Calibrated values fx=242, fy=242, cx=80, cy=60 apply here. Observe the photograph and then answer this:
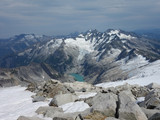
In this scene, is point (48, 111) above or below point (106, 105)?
below

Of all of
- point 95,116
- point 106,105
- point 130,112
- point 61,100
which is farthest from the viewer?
point 61,100

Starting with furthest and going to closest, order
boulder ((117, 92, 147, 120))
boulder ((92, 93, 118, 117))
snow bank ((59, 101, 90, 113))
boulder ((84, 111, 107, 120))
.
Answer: snow bank ((59, 101, 90, 113)) → boulder ((92, 93, 118, 117)) → boulder ((84, 111, 107, 120)) → boulder ((117, 92, 147, 120))

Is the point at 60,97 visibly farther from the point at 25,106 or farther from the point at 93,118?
the point at 93,118

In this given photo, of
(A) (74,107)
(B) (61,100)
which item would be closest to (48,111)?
(A) (74,107)

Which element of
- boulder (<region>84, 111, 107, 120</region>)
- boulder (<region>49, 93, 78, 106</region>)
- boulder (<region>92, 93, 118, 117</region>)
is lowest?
boulder (<region>49, 93, 78, 106</region>)

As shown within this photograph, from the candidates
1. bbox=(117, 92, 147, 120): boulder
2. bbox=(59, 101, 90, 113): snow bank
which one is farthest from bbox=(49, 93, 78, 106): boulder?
bbox=(117, 92, 147, 120): boulder

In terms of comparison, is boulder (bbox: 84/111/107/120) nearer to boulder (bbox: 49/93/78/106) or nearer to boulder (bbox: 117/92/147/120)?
boulder (bbox: 117/92/147/120)

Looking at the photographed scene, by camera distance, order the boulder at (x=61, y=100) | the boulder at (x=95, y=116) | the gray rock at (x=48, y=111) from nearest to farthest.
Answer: the boulder at (x=95, y=116) → the gray rock at (x=48, y=111) → the boulder at (x=61, y=100)

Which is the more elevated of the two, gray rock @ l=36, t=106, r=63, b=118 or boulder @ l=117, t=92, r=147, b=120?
boulder @ l=117, t=92, r=147, b=120

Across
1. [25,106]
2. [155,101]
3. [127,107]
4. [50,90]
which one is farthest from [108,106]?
[50,90]

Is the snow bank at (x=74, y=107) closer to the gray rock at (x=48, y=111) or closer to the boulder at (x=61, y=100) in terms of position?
the boulder at (x=61, y=100)

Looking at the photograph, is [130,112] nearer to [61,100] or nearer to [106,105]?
[106,105]

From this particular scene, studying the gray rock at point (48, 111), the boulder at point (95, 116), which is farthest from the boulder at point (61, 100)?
the boulder at point (95, 116)
